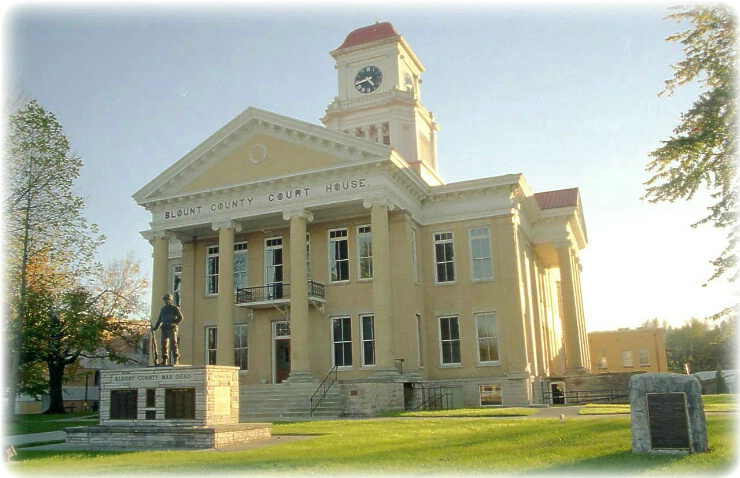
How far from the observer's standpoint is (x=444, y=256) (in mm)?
32562

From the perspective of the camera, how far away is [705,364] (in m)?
81.0

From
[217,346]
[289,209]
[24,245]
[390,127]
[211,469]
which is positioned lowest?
[211,469]

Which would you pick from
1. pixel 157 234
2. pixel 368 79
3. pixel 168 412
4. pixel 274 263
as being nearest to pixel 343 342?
pixel 274 263

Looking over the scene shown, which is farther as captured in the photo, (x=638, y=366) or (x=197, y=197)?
(x=638, y=366)

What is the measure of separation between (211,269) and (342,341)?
823cm

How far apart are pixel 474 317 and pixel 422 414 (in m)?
9.25

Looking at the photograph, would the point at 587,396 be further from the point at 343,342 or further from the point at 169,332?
the point at 169,332

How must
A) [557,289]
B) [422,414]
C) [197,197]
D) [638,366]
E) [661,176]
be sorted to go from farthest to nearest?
1. [638,366]
2. [557,289]
3. [197,197]
4. [422,414]
5. [661,176]

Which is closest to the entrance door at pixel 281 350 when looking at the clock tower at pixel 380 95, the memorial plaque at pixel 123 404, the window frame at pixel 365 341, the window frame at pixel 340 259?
the window frame at pixel 340 259

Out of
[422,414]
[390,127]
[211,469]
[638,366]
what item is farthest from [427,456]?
[638,366]

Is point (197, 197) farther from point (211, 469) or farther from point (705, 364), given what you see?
point (705, 364)

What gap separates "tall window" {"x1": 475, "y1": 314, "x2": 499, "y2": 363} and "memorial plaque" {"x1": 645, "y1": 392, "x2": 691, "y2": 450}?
19412 millimetres

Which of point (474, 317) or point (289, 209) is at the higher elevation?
point (289, 209)

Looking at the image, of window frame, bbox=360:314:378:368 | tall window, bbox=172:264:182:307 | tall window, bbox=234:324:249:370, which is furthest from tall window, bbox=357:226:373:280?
tall window, bbox=172:264:182:307
